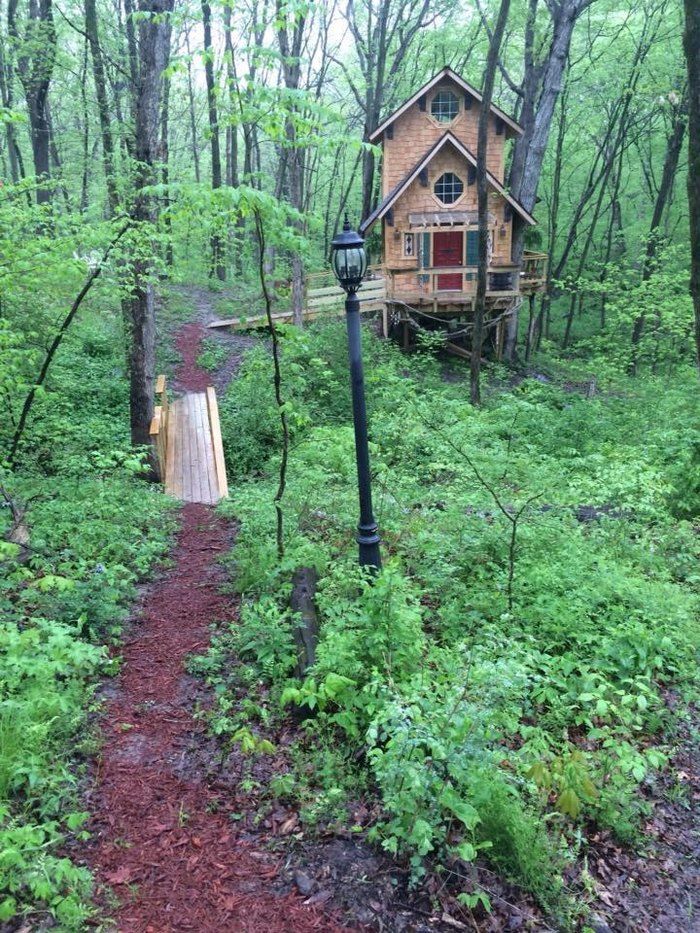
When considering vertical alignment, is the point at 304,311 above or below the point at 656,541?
above

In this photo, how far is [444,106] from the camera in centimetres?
1952

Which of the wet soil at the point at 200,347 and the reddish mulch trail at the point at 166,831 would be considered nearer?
the reddish mulch trail at the point at 166,831

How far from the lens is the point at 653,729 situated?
13.7ft

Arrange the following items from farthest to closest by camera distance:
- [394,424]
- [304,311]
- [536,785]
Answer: [304,311]
[394,424]
[536,785]

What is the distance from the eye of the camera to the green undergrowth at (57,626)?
Result: 110 inches

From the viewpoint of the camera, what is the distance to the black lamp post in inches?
178

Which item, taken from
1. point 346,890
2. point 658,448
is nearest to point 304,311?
point 658,448

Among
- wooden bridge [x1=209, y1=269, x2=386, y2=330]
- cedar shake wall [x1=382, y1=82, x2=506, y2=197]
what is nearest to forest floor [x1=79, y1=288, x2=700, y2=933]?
wooden bridge [x1=209, y1=269, x2=386, y2=330]

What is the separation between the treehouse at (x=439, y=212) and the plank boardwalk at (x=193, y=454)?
9319mm

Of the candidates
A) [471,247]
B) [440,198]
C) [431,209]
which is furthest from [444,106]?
[471,247]

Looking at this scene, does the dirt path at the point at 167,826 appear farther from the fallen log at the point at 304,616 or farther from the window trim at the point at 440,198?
the window trim at the point at 440,198

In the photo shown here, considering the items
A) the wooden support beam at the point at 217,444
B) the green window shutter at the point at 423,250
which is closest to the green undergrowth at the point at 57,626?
the wooden support beam at the point at 217,444

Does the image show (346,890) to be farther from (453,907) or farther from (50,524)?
(50,524)

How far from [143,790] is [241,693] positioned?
37.8 inches
